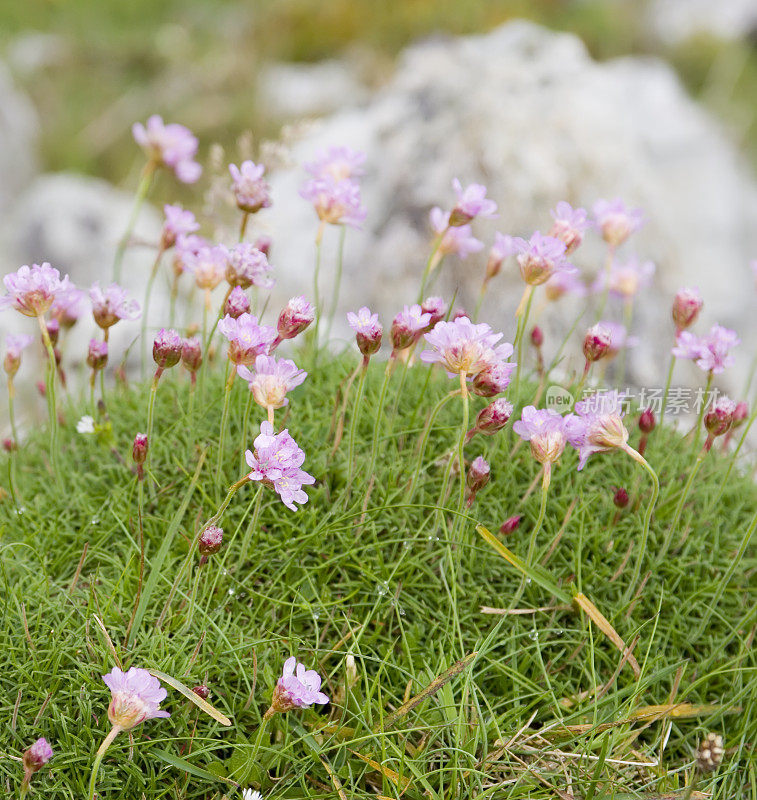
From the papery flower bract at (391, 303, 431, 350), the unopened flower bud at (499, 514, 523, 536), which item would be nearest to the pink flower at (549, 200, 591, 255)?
the papery flower bract at (391, 303, 431, 350)

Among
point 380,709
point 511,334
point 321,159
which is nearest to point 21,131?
point 511,334

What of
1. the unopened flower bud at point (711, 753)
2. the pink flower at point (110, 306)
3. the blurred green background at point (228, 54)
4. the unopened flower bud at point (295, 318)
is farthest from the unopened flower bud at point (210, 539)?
the blurred green background at point (228, 54)

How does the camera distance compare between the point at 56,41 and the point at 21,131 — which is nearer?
the point at 21,131

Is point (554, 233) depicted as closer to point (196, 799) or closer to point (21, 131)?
point (196, 799)

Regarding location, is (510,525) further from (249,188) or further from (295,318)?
(249,188)

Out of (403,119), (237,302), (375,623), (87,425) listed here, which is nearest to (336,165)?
(237,302)

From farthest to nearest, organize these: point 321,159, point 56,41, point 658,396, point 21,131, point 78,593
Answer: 1. point 56,41
2. point 21,131
3. point 658,396
4. point 321,159
5. point 78,593

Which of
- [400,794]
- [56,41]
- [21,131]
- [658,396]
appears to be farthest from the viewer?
[56,41]
